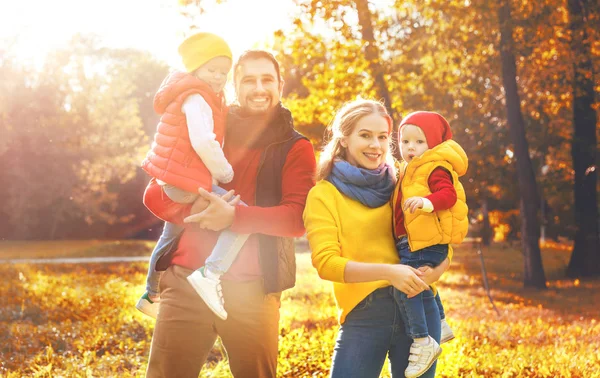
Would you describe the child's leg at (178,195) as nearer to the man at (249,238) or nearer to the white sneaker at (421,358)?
the man at (249,238)

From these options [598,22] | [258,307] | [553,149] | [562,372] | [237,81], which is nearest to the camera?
[258,307]

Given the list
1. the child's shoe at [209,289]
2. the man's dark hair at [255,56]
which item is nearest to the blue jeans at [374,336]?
the child's shoe at [209,289]

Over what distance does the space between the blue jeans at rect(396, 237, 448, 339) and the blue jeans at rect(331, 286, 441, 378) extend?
0.07m

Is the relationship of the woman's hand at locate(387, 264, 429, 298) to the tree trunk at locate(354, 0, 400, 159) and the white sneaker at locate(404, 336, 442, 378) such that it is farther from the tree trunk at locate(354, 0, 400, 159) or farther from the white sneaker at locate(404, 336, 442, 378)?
the tree trunk at locate(354, 0, 400, 159)

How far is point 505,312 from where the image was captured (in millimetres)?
14031

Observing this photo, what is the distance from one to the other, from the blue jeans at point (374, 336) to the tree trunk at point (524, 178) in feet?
49.8

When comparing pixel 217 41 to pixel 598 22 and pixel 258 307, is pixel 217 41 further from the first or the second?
pixel 598 22

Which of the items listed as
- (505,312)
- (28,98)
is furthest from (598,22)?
(28,98)

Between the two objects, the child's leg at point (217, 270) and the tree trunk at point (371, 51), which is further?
the tree trunk at point (371, 51)

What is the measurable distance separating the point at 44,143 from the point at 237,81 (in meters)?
31.7

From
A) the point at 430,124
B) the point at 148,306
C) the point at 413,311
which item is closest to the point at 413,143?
the point at 430,124

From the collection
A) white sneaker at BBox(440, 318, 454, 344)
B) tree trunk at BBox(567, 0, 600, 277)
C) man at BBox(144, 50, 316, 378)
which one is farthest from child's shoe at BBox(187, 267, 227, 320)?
tree trunk at BBox(567, 0, 600, 277)

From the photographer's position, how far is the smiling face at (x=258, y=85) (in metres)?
3.58

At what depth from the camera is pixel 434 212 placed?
11.3ft
